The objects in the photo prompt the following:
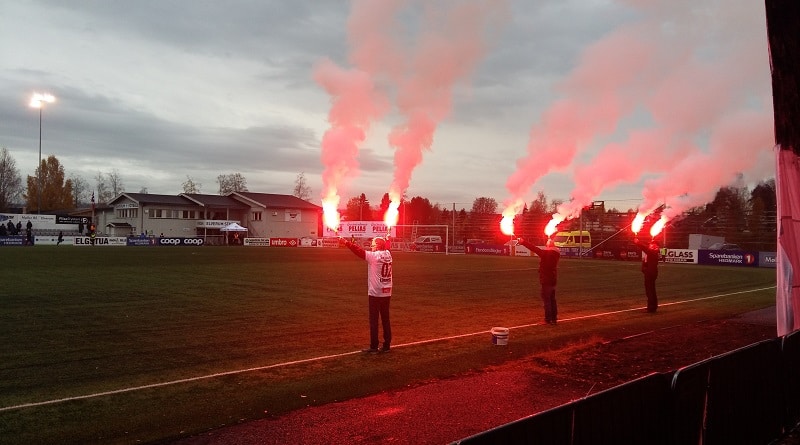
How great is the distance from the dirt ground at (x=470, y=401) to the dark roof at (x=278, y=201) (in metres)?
69.4

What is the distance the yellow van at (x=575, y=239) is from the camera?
168 feet

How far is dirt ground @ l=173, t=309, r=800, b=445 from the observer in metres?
5.97

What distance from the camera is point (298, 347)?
10.7m

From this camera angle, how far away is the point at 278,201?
3236 inches

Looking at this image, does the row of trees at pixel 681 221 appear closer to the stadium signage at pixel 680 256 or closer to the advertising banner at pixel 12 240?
the stadium signage at pixel 680 256

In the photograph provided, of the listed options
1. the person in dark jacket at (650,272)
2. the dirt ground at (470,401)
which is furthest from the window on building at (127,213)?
the dirt ground at (470,401)

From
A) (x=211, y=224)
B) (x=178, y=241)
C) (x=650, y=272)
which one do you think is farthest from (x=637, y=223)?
(x=211, y=224)

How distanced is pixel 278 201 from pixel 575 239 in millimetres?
45896

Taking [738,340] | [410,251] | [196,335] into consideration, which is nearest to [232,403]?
[196,335]

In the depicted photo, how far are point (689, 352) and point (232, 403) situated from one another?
26.4 feet

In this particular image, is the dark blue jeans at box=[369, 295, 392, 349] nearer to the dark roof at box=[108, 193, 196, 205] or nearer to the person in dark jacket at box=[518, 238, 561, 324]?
the person in dark jacket at box=[518, 238, 561, 324]

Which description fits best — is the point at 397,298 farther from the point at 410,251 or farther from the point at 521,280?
the point at 410,251

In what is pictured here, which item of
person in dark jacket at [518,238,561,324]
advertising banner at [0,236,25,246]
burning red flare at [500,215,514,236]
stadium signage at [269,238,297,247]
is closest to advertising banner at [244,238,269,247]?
stadium signage at [269,238,297,247]

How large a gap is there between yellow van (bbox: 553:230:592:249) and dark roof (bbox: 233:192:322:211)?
120ft
